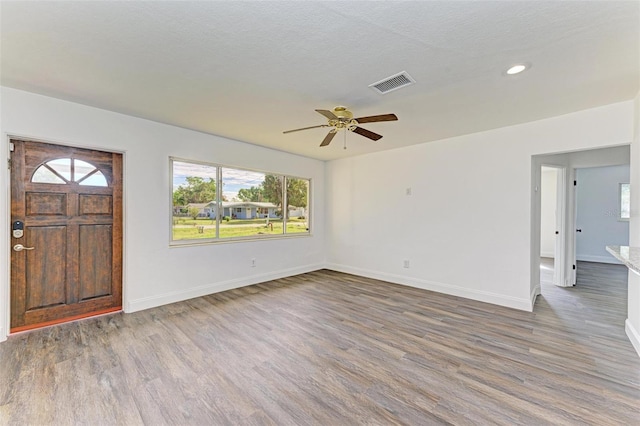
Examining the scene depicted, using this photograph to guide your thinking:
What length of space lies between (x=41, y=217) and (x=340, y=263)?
4.88m

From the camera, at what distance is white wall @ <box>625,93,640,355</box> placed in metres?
2.64

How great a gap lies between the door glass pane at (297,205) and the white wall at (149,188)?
66 cm

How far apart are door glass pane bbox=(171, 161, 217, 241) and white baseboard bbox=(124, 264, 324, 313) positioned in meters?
0.82

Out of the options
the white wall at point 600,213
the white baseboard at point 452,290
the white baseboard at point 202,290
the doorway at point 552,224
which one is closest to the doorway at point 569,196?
the doorway at point 552,224

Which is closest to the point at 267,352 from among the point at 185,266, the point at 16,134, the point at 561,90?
the point at 185,266

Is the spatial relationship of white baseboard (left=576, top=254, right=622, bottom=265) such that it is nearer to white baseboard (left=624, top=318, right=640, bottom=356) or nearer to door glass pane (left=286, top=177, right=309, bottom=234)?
white baseboard (left=624, top=318, right=640, bottom=356)

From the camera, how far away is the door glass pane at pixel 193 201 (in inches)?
159

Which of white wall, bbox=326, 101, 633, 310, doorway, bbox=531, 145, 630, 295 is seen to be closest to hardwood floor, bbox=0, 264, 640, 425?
white wall, bbox=326, 101, 633, 310

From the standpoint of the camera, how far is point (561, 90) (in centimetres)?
268

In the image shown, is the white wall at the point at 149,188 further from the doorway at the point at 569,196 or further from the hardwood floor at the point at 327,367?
the doorway at the point at 569,196

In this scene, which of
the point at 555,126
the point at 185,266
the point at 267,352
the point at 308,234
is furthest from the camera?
the point at 308,234

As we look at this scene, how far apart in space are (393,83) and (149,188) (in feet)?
11.3

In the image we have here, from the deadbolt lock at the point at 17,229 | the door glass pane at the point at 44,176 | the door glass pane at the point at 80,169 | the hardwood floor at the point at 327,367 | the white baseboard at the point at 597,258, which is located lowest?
the hardwood floor at the point at 327,367

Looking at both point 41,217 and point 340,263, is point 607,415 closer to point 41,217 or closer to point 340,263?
point 340,263
